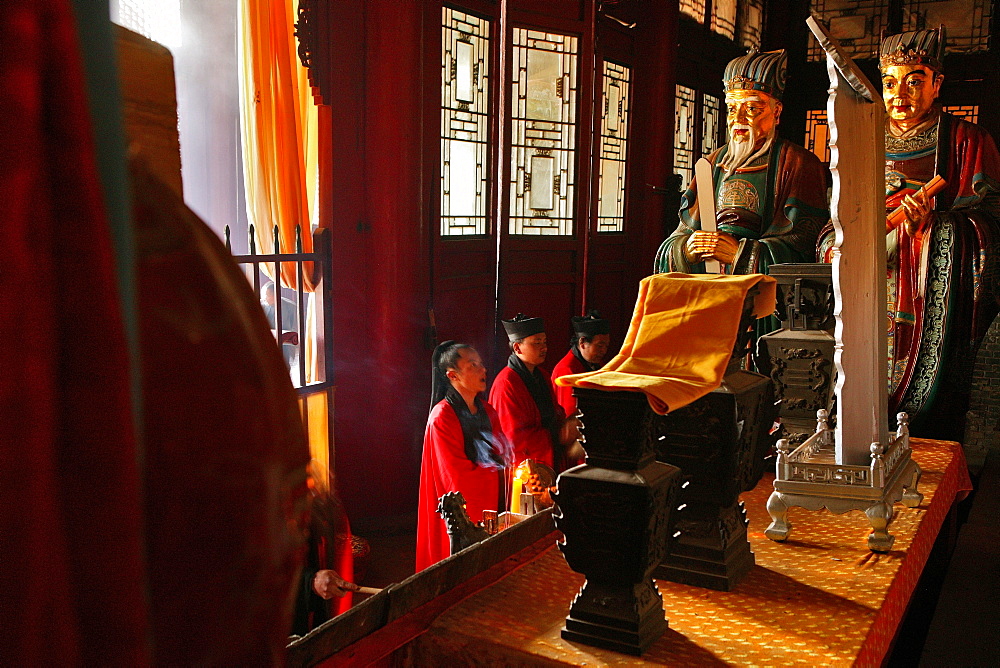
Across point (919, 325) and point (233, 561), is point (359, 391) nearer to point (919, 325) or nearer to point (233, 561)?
point (919, 325)

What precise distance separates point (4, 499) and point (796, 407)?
264 cm

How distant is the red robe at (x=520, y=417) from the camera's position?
143 inches

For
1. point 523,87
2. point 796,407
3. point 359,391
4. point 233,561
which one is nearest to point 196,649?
point 233,561

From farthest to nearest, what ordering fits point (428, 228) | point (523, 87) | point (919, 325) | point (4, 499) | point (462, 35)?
point (523, 87), point (462, 35), point (428, 228), point (919, 325), point (4, 499)

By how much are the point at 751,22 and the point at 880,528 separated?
6.42 meters

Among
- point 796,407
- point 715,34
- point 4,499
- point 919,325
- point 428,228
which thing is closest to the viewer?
point 4,499

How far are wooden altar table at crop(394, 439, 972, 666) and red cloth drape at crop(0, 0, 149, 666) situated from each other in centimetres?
114

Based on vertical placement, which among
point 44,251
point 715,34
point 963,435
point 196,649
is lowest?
point 963,435

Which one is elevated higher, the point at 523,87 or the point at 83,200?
the point at 523,87

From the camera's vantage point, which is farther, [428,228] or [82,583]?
[428,228]

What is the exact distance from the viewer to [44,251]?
397mm

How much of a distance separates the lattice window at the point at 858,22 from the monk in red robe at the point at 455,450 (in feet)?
17.1

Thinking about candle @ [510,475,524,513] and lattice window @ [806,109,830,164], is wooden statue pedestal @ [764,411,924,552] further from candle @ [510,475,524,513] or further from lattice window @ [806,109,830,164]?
lattice window @ [806,109,830,164]

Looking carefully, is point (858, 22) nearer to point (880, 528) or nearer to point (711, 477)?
point (880, 528)
